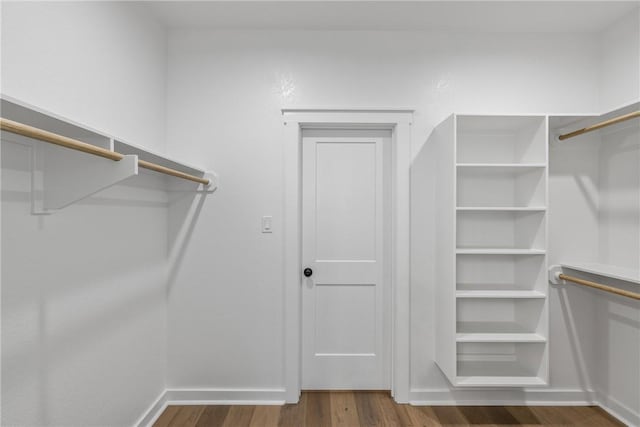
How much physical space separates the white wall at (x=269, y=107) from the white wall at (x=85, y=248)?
23cm

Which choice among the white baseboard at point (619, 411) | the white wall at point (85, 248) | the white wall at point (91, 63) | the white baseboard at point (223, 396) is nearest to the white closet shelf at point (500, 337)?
the white baseboard at point (619, 411)

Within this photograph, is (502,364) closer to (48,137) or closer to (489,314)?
(489,314)

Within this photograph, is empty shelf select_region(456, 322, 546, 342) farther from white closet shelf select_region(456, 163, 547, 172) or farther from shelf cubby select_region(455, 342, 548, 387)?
white closet shelf select_region(456, 163, 547, 172)

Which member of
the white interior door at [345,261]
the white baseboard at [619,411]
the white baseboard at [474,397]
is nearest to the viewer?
the white baseboard at [619,411]

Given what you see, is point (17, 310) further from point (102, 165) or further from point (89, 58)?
point (89, 58)

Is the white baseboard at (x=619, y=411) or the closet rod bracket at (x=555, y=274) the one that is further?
the closet rod bracket at (x=555, y=274)

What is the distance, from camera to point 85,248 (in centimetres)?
148

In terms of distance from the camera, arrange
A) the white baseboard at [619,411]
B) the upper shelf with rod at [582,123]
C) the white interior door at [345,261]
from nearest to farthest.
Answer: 1. the upper shelf with rod at [582,123]
2. the white baseboard at [619,411]
3. the white interior door at [345,261]

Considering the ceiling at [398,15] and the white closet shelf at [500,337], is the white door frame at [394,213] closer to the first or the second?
the white closet shelf at [500,337]

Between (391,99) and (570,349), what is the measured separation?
81.5 inches

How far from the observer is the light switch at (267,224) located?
2271mm

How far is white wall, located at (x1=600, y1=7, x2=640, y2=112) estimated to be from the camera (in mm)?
2045

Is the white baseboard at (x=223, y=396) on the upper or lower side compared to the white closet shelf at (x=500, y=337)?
lower

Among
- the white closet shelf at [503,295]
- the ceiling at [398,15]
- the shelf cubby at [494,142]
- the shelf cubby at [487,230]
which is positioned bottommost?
the white closet shelf at [503,295]
